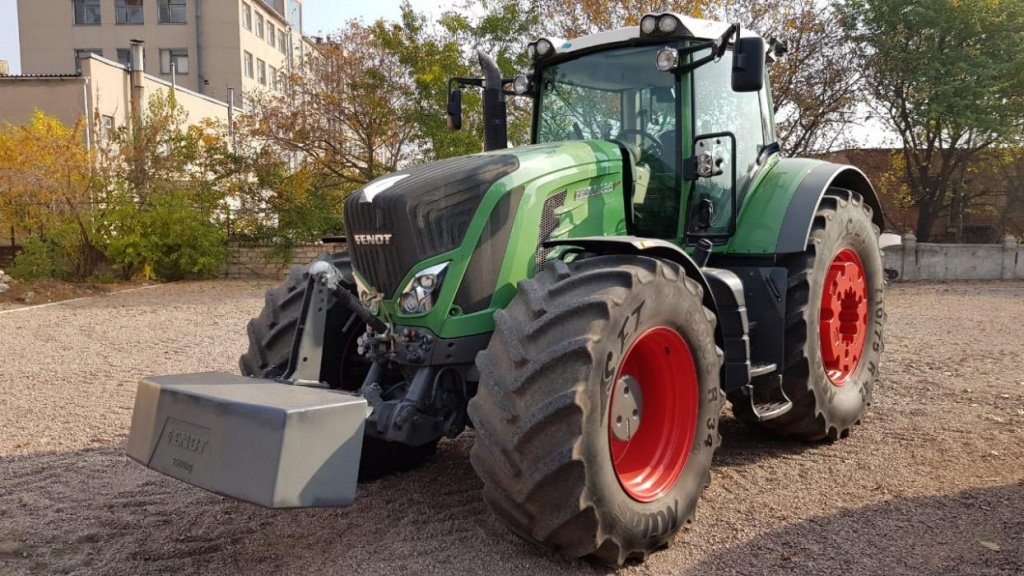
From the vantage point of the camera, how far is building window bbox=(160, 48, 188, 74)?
4097cm

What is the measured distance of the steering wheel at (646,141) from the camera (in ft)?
15.3

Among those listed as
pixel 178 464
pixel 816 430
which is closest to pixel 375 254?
pixel 178 464

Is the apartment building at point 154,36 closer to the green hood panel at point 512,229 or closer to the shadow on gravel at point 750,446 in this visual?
the shadow on gravel at point 750,446

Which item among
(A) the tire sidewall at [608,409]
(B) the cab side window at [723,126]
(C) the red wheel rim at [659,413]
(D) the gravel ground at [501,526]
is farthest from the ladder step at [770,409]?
(B) the cab side window at [723,126]

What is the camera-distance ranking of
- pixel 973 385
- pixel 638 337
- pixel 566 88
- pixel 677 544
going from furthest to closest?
pixel 973 385
pixel 566 88
pixel 677 544
pixel 638 337

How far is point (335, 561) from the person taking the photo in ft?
11.5

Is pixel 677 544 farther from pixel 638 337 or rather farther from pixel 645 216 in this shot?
pixel 645 216

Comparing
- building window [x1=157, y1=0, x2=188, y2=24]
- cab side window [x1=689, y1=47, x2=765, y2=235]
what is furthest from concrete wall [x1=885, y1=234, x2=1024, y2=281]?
building window [x1=157, y1=0, x2=188, y2=24]

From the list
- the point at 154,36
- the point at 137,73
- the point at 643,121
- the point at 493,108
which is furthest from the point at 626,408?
the point at 154,36

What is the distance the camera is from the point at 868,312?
5.71 meters

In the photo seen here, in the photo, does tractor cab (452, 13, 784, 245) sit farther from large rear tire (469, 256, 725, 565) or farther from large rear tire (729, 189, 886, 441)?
large rear tire (469, 256, 725, 565)

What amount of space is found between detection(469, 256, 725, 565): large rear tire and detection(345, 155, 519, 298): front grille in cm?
51

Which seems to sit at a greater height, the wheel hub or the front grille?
A: the front grille

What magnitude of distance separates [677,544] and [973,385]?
447 centimetres
